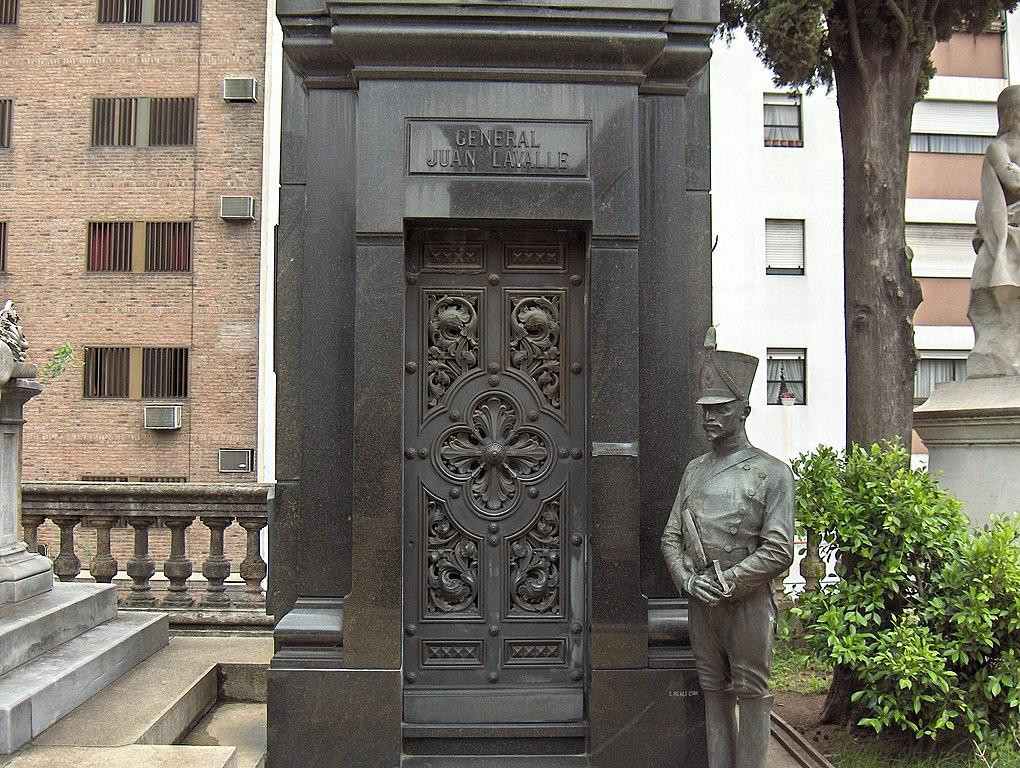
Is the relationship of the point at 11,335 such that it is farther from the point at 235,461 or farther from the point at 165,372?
the point at 165,372

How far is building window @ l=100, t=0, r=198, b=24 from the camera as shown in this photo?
78.1 feet

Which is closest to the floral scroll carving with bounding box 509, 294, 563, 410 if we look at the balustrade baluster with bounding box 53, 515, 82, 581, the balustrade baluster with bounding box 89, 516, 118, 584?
the balustrade baluster with bounding box 89, 516, 118, 584

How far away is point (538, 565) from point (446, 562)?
21.6 inches

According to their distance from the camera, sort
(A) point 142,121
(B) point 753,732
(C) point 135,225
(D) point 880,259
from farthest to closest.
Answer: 1. (A) point 142,121
2. (C) point 135,225
3. (D) point 880,259
4. (B) point 753,732

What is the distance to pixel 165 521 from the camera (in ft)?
25.2

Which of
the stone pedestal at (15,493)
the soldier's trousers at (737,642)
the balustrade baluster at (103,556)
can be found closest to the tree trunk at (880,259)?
the soldier's trousers at (737,642)

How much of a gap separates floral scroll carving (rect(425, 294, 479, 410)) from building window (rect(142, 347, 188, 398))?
63.5 ft

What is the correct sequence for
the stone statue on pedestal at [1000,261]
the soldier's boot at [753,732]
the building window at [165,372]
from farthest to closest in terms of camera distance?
the building window at [165,372] → the stone statue on pedestal at [1000,261] → the soldier's boot at [753,732]

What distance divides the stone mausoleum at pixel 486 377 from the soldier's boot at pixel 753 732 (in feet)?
1.62

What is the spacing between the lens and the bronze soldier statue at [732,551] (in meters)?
4.15

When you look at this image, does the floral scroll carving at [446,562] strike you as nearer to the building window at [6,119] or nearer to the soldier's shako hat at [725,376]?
the soldier's shako hat at [725,376]

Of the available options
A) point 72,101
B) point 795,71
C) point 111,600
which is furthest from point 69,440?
point 795,71

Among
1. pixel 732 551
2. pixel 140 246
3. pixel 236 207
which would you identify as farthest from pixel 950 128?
pixel 732 551

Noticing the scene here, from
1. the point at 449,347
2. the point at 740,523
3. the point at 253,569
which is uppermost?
the point at 449,347
